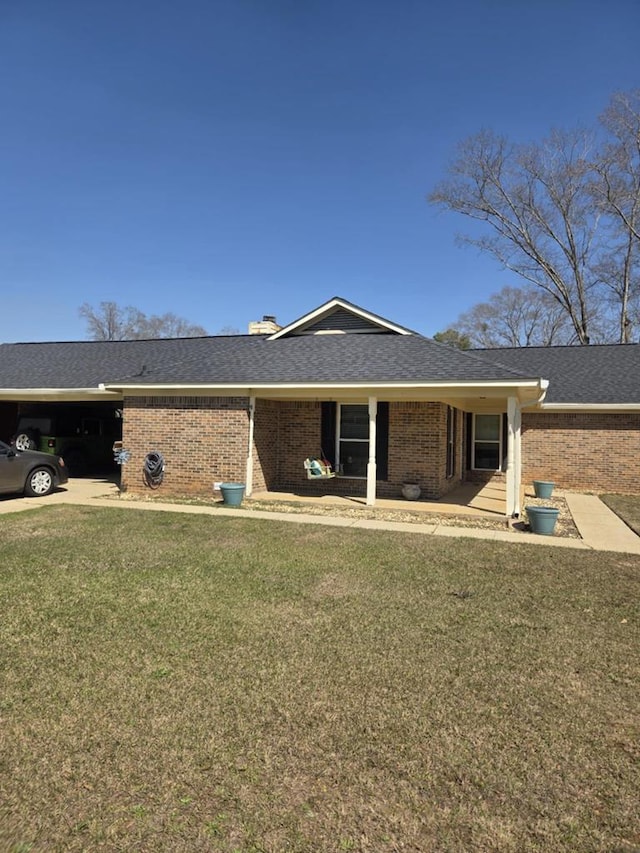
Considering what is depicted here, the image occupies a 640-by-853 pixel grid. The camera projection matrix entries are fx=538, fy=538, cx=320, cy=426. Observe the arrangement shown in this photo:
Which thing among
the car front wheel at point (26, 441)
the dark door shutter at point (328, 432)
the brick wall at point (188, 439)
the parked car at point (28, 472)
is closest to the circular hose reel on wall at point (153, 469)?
the brick wall at point (188, 439)

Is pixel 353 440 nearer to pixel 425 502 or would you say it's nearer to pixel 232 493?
pixel 425 502

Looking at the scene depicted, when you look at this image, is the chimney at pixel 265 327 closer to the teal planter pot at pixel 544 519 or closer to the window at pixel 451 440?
the window at pixel 451 440

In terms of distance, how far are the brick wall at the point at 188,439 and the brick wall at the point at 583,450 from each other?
30.6 ft

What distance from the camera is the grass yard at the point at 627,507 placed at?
10539mm

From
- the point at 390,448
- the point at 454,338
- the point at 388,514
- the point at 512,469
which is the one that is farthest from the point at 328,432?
the point at 454,338

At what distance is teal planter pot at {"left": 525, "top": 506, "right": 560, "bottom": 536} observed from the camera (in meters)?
9.18

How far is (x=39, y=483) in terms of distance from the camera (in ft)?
40.4

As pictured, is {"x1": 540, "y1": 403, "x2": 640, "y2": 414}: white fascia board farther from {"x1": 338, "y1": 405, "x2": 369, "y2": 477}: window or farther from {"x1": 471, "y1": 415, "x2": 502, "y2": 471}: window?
{"x1": 338, "y1": 405, "x2": 369, "y2": 477}: window

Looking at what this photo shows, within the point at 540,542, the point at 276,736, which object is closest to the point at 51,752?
the point at 276,736

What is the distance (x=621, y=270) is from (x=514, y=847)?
119ft

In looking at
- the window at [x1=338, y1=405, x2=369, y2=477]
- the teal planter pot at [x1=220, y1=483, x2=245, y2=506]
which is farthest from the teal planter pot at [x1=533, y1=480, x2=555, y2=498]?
the teal planter pot at [x1=220, y1=483, x2=245, y2=506]

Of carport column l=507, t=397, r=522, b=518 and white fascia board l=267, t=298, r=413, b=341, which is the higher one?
white fascia board l=267, t=298, r=413, b=341

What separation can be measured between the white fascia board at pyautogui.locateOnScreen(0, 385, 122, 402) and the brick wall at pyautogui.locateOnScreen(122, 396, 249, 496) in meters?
1.94

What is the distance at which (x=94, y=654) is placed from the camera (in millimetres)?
4125
